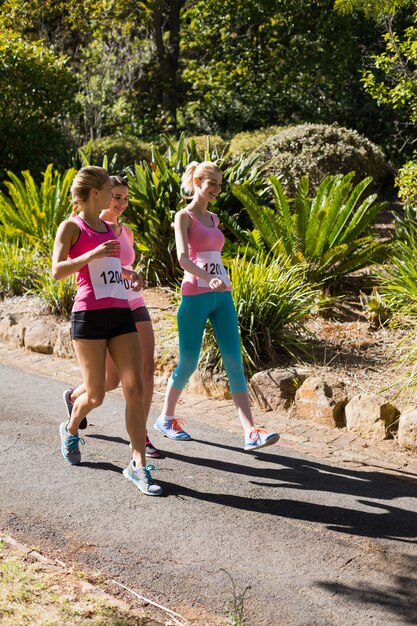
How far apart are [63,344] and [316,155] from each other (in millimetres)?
5275

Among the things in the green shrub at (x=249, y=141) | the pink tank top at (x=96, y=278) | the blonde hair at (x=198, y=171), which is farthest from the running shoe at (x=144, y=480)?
the green shrub at (x=249, y=141)

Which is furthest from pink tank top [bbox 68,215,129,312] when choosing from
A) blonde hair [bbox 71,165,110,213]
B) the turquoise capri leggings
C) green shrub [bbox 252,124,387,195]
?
green shrub [bbox 252,124,387,195]

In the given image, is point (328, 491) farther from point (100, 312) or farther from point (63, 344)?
point (63, 344)

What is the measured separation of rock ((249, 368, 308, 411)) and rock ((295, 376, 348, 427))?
0.11 metres

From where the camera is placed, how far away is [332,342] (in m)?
7.93

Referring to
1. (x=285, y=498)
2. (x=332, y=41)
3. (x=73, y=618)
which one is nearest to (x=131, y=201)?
(x=285, y=498)

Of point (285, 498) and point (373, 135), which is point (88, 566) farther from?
point (373, 135)

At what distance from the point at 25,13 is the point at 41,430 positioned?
55.6 feet

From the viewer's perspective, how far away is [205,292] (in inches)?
235

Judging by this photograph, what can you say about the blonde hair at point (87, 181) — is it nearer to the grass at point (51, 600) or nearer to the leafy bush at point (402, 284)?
the grass at point (51, 600)

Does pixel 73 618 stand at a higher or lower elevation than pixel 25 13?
lower

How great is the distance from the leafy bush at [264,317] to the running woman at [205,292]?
127 centimetres

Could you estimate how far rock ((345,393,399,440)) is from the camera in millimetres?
6387

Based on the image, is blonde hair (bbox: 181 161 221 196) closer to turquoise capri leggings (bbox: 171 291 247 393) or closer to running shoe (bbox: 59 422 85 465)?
turquoise capri leggings (bbox: 171 291 247 393)
